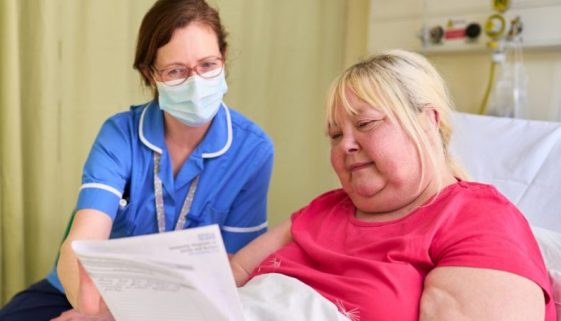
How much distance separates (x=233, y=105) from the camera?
2.53 metres

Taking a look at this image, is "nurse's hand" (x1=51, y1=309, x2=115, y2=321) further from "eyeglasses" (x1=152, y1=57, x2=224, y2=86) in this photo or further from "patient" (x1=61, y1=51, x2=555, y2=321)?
"eyeglasses" (x1=152, y1=57, x2=224, y2=86)

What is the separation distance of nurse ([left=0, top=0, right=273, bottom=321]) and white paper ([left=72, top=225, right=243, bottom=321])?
18.9 inches

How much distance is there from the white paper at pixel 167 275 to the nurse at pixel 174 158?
0.48 m

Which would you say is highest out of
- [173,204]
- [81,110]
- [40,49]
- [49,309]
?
[40,49]

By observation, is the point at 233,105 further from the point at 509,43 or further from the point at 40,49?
the point at 509,43

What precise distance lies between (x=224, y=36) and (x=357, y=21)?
144 centimetres

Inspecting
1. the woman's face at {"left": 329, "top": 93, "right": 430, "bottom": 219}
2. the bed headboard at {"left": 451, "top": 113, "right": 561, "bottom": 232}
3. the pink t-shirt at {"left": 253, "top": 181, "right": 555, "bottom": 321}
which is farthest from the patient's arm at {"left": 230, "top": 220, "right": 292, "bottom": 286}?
the bed headboard at {"left": 451, "top": 113, "right": 561, "bottom": 232}

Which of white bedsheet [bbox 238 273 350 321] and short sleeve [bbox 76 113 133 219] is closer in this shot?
white bedsheet [bbox 238 273 350 321]

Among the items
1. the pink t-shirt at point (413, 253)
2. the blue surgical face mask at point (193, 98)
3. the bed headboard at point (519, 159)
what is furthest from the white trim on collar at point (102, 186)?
the bed headboard at point (519, 159)

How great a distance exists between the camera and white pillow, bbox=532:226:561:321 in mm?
961

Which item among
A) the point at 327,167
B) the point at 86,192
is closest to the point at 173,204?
the point at 86,192

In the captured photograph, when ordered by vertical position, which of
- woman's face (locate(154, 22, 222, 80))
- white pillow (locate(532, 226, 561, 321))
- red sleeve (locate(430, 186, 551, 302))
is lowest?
white pillow (locate(532, 226, 561, 321))

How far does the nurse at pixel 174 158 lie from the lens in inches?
51.9

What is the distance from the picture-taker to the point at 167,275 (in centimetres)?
72
